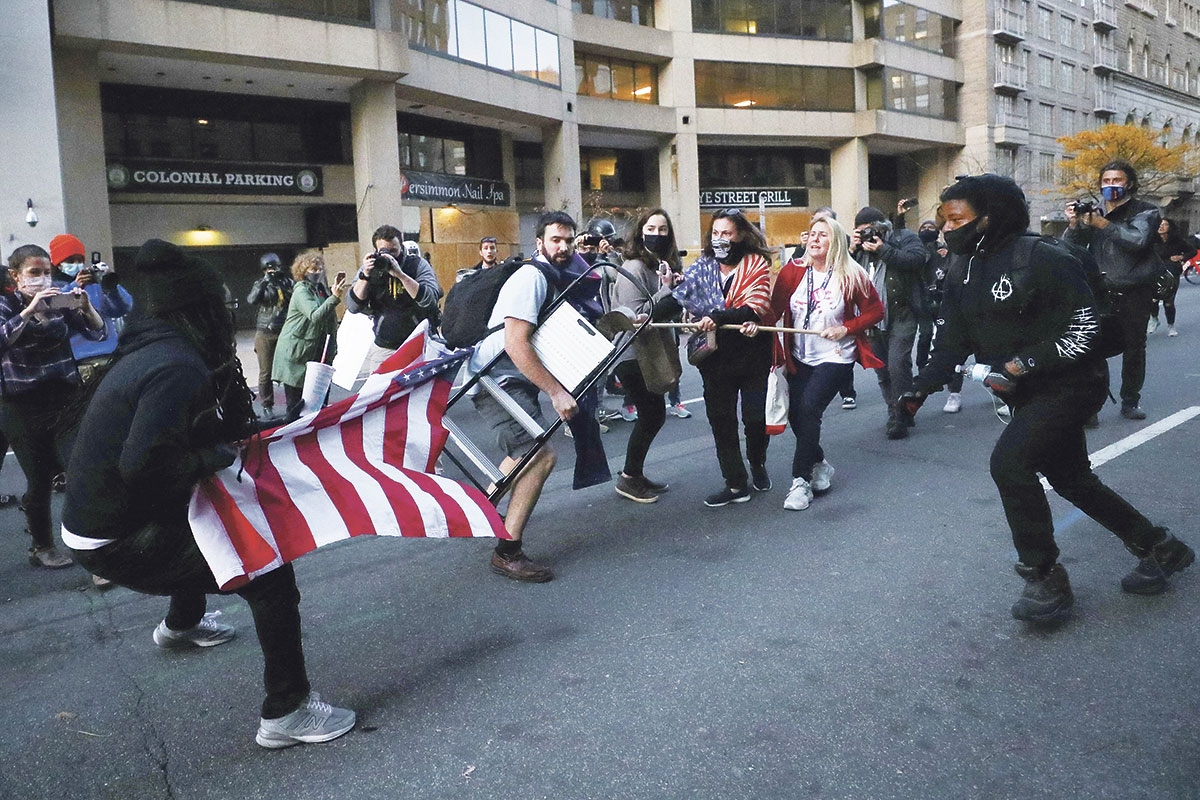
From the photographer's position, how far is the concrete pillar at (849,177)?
141 ft

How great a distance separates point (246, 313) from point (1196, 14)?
74.6 metres

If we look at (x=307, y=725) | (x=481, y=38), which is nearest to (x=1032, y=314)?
(x=307, y=725)

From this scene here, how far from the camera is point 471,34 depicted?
27125 mm

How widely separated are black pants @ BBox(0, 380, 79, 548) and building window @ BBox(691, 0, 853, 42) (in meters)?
37.3

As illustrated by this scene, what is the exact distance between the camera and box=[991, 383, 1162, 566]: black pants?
372 centimetres

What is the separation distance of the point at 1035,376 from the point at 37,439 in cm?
495

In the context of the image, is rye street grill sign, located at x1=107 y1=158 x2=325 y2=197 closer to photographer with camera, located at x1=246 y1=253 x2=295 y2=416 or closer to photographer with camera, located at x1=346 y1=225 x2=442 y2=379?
photographer with camera, located at x1=246 y1=253 x2=295 y2=416

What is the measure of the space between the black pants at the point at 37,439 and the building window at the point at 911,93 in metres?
42.9

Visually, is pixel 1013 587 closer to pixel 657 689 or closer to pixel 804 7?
pixel 657 689

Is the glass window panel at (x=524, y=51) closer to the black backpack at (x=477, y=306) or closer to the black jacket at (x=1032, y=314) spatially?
the black backpack at (x=477, y=306)

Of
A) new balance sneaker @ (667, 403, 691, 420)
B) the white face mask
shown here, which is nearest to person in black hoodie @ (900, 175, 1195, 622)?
the white face mask

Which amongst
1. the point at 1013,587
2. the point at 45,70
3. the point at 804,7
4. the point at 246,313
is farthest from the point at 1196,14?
the point at 1013,587

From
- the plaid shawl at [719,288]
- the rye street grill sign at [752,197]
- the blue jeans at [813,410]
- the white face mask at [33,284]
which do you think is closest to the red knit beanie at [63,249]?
the white face mask at [33,284]

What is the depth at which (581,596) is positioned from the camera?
4.39 meters
